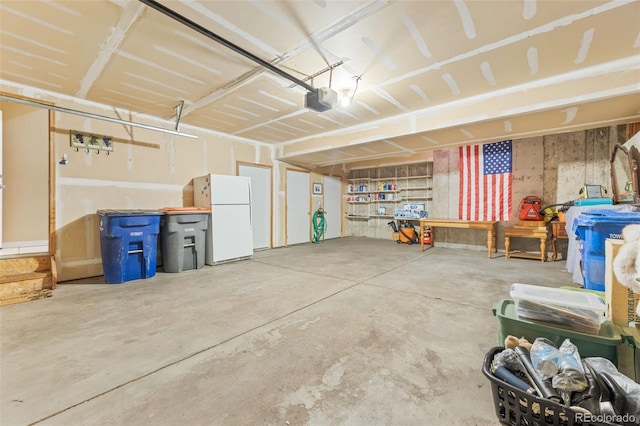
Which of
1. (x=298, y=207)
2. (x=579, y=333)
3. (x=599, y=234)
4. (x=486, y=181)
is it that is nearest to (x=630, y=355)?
(x=579, y=333)

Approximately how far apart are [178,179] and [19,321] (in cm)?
286

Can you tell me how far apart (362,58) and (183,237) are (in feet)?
11.8

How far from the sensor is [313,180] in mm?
7395

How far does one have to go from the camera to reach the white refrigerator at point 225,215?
14.3ft

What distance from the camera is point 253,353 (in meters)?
1.76

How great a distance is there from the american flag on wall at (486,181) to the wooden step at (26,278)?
7.01 metres

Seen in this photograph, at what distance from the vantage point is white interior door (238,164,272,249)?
5.86 meters

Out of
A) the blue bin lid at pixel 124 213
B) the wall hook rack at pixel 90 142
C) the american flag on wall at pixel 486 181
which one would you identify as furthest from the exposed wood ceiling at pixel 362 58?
the blue bin lid at pixel 124 213

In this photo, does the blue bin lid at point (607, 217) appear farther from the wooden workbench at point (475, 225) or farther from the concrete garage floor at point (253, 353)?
the wooden workbench at point (475, 225)

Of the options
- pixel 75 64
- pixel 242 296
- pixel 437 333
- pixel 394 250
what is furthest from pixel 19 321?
pixel 394 250

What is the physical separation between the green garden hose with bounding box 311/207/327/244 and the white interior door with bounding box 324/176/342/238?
335 mm

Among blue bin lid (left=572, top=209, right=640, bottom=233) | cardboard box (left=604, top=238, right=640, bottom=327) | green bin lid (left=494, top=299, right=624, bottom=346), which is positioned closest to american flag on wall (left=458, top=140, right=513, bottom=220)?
blue bin lid (left=572, top=209, right=640, bottom=233)

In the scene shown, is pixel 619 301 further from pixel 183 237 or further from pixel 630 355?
pixel 183 237

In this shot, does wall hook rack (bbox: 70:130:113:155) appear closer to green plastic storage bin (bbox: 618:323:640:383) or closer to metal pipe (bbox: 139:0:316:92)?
metal pipe (bbox: 139:0:316:92)
